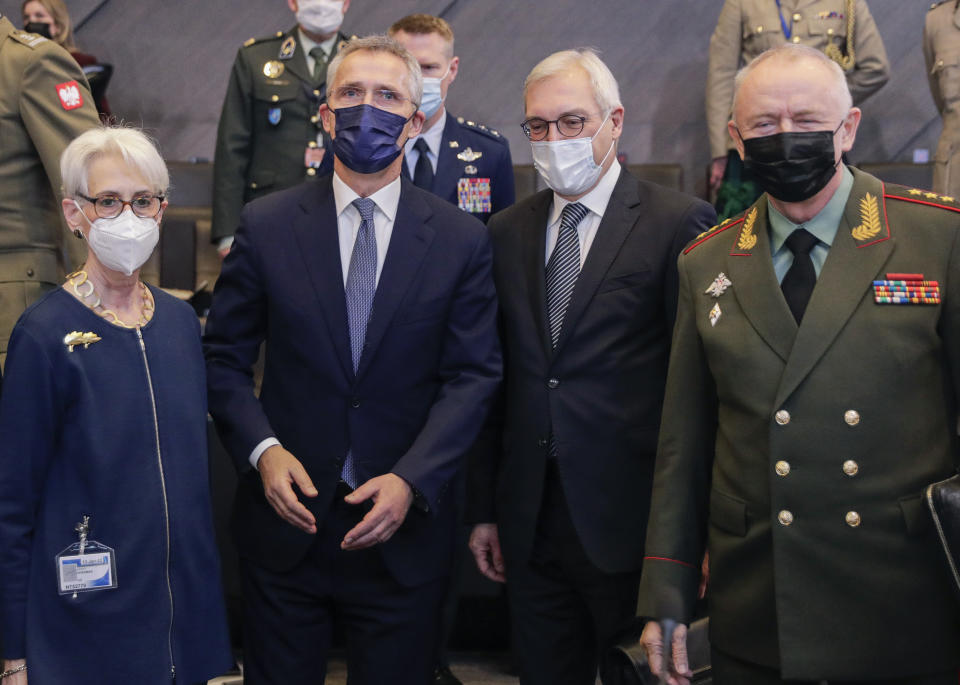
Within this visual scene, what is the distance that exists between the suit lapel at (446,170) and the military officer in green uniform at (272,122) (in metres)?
0.61

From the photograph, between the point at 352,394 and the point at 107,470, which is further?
the point at 352,394

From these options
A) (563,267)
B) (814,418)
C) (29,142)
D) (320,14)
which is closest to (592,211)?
(563,267)

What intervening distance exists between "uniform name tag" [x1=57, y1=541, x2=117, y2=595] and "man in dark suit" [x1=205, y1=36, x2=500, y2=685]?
30 cm

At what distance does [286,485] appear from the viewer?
1965 mm

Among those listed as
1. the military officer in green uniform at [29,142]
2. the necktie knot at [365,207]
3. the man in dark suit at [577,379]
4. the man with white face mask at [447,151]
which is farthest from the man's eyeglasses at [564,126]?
the military officer in green uniform at [29,142]

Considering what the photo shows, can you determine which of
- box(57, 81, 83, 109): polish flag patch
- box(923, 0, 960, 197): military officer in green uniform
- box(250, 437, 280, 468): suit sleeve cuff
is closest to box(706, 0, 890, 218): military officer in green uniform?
box(923, 0, 960, 197): military officer in green uniform

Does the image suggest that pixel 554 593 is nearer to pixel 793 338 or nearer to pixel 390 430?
pixel 390 430

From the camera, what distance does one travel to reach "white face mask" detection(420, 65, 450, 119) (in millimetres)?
3270

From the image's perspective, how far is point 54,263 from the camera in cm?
262

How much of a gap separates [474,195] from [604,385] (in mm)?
1305

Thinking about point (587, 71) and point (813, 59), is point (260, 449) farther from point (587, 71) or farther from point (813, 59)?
point (813, 59)

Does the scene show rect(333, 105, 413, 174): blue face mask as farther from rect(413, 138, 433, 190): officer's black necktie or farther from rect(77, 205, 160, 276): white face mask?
rect(413, 138, 433, 190): officer's black necktie

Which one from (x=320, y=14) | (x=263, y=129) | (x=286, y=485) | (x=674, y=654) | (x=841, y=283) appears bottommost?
(x=674, y=654)

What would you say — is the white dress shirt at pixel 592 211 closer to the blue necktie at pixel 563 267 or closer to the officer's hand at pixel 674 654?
the blue necktie at pixel 563 267
